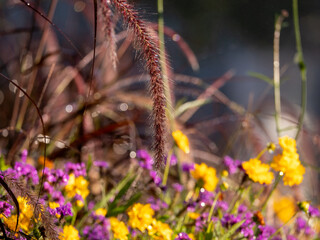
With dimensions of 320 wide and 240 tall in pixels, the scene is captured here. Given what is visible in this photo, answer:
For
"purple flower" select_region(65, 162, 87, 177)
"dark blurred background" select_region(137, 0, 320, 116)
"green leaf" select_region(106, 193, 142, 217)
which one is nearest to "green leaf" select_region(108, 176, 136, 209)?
"green leaf" select_region(106, 193, 142, 217)

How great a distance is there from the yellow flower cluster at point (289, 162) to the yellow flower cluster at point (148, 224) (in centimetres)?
32

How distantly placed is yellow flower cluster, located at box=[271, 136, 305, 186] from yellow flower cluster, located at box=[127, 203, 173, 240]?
32cm

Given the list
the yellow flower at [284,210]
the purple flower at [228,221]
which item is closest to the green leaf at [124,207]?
the purple flower at [228,221]

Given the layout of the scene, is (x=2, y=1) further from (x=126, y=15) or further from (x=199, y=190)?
(x=126, y=15)

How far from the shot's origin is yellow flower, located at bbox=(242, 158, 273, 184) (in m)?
1.36

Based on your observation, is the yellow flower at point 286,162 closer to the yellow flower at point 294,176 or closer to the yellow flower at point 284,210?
the yellow flower at point 294,176

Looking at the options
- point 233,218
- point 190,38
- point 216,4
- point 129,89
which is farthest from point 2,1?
point 216,4

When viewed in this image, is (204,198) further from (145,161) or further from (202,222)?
(145,161)

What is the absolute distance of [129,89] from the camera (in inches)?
109

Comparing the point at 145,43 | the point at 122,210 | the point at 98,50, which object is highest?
the point at 145,43

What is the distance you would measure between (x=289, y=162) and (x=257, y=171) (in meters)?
0.08

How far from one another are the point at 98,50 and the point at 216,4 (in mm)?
3157

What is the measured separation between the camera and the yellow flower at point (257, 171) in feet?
4.45

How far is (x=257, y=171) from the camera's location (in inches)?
53.5
